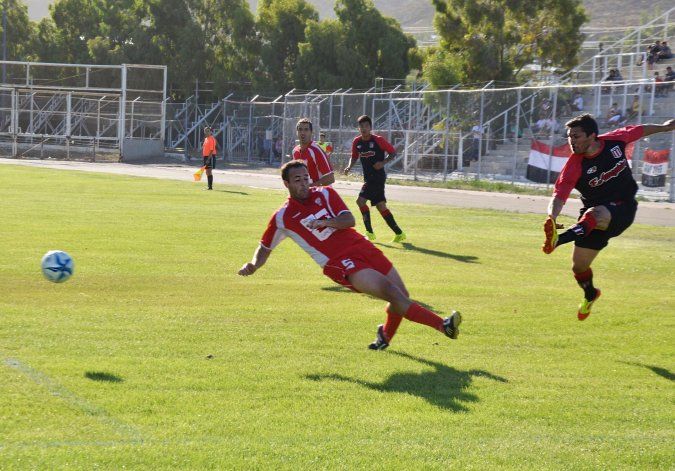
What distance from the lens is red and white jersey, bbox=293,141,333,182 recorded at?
14.3 metres

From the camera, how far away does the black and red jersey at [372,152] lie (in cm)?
1706

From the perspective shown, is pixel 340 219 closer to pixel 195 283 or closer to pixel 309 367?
pixel 309 367

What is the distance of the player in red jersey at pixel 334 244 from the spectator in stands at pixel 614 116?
876 inches

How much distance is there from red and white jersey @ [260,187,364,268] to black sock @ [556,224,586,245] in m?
2.02

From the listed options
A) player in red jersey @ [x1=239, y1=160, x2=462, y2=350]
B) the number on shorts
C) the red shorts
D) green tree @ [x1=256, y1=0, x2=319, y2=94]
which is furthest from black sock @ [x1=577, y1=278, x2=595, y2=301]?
green tree @ [x1=256, y1=0, x2=319, y2=94]

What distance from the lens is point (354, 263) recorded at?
827cm

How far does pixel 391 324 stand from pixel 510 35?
38117 mm

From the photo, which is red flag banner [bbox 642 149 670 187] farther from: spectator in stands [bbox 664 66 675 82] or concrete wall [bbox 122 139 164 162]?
concrete wall [bbox 122 139 164 162]

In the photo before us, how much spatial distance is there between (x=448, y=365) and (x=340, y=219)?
5.04 feet

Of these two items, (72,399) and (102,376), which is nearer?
(72,399)

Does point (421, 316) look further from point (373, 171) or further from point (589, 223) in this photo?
point (373, 171)

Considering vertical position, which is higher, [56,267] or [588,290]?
[56,267]

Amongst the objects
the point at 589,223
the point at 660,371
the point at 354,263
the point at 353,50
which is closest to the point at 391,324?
the point at 354,263

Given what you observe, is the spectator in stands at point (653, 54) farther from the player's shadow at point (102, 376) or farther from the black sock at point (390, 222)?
the player's shadow at point (102, 376)
